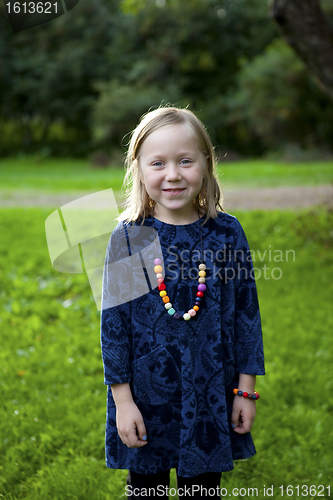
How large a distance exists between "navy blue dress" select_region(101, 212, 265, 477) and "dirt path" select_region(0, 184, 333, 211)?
178 inches

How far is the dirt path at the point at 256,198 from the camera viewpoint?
6.62 metres

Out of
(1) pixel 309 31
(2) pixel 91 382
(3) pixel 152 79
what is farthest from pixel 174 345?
(3) pixel 152 79

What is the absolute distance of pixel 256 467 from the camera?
2238 millimetres

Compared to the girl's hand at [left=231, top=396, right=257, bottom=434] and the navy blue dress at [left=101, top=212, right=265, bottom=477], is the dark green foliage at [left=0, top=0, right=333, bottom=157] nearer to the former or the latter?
the navy blue dress at [left=101, top=212, right=265, bottom=477]

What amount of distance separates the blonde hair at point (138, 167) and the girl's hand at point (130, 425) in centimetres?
59

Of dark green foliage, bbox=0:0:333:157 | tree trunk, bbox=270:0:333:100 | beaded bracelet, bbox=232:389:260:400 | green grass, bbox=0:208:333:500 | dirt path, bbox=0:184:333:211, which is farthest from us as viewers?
dark green foliage, bbox=0:0:333:157

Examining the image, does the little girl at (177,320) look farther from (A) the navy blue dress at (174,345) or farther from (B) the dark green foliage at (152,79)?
(B) the dark green foliage at (152,79)

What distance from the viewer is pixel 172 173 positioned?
4.55 ft

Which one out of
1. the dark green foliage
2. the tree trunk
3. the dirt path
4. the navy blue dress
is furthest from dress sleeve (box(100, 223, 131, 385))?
the dark green foliage

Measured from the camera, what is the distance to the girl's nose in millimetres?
1387

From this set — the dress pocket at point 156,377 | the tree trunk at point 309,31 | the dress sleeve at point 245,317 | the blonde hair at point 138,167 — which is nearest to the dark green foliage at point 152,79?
the tree trunk at point 309,31

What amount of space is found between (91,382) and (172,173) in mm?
1888

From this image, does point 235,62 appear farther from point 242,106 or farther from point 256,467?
point 256,467

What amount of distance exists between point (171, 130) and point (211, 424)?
3.07 ft
